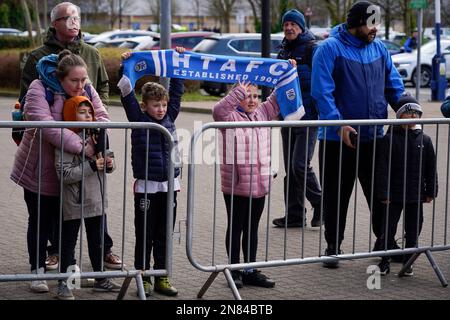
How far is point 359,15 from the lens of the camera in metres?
7.46

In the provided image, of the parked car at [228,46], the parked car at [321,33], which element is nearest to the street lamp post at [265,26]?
the parked car at [321,33]

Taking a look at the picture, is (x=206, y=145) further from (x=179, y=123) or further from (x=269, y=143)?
(x=179, y=123)

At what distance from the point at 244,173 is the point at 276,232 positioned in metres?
2.18

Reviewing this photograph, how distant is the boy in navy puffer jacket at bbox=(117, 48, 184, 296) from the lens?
6.48 meters

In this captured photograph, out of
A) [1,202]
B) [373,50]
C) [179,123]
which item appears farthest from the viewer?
[179,123]

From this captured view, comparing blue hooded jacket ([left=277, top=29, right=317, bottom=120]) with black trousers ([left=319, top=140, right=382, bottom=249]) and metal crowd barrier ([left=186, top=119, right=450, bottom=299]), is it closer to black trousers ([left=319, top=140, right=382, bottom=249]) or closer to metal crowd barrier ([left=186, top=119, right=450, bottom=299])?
metal crowd barrier ([left=186, top=119, right=450, bottom=299])

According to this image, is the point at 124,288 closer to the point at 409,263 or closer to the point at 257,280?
the point at 257,280

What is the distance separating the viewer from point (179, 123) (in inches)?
769

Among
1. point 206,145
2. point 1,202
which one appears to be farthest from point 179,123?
point 206,145

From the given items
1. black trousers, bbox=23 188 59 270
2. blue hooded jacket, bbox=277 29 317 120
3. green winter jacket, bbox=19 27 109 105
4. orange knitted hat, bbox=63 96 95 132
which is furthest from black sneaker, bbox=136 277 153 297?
blue hooded jacket, bbox=277 29 317 120

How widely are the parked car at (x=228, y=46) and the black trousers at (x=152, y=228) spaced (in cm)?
1948

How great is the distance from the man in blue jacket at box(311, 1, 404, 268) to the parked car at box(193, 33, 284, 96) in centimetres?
1851
